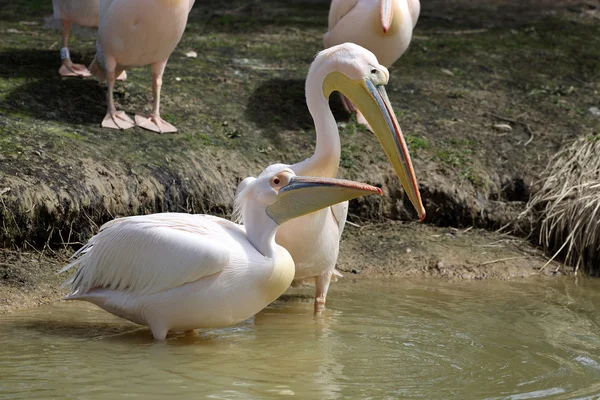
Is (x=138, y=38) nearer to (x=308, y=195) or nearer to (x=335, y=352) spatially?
(x=308, y=195)

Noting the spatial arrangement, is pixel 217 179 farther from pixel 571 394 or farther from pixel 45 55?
pixel 571 394

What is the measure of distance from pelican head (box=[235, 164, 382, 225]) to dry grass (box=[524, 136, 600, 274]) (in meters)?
2.27

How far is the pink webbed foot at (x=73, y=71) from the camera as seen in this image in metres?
6.67

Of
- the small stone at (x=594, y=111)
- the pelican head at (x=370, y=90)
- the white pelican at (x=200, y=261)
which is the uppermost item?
the pelican head at (x=370, y=90)

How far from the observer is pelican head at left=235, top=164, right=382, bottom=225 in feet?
13.5

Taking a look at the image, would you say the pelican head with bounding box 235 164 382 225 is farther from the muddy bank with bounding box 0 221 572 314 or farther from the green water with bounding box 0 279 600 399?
the muddy bank with bounding box 0 221 572 314

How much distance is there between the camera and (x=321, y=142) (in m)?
4.64

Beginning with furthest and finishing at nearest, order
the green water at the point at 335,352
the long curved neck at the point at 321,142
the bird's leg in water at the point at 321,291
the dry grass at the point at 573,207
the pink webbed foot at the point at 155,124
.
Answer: the pink webbed foot at the point at 155,124, the dry grass at the point at 573,207, the bird's leg in water at the point at 321,291, the long curved neck at the point at 321,142, the green water at the point at 335,352

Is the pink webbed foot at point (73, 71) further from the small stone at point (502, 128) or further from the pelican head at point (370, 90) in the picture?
the small stone at point (502, 128)

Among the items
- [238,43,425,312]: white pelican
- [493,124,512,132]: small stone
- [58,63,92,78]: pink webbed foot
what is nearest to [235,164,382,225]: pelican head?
[238,43,425,312]: white pelican

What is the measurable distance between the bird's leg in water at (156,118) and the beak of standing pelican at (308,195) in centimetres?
205

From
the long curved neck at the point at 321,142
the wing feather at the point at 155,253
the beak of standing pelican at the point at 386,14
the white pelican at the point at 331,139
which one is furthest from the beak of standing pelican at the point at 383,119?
the beak of standing pelican at the point at 386,14

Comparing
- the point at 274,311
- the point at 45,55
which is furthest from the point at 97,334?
the point at 45,55

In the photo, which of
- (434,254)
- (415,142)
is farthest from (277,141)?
(434,254)
